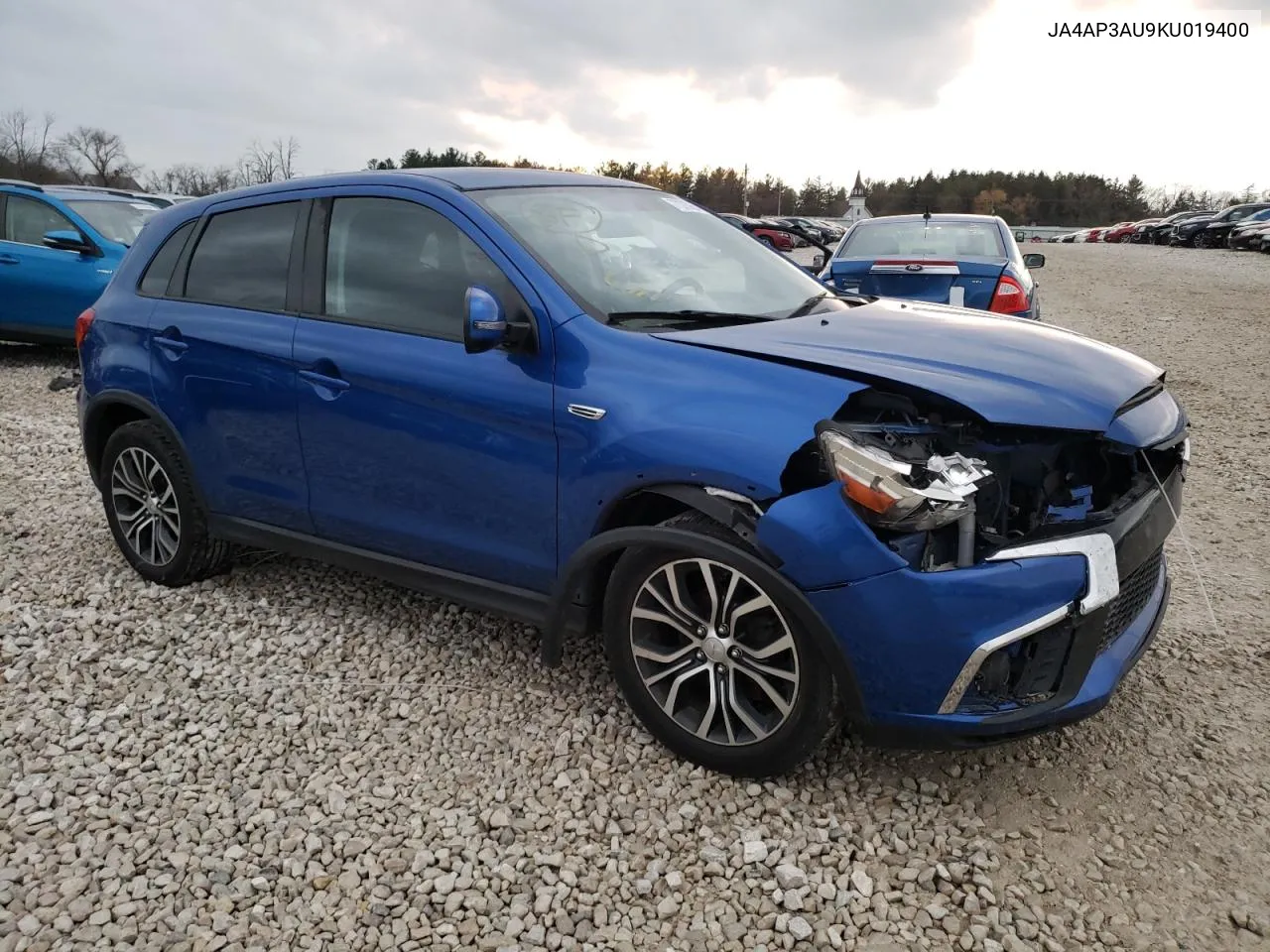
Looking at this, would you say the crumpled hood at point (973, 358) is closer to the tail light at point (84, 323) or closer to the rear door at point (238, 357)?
the rear door at point (238, 357)

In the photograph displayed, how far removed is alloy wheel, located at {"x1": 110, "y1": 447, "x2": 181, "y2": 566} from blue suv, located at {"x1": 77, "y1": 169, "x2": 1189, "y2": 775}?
308 mm

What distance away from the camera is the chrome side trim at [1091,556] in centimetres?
239

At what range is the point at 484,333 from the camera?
2.86 meters

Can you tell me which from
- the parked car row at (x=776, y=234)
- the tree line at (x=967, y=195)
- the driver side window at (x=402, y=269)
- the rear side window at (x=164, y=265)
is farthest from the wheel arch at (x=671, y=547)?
the tree line at (x=967, y=195)

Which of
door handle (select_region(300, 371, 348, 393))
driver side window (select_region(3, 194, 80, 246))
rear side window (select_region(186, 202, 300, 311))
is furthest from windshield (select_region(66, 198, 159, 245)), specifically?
door handle (select_region(300, 371, 348, 393))

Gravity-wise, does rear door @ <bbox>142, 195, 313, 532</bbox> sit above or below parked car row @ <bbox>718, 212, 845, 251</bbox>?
below

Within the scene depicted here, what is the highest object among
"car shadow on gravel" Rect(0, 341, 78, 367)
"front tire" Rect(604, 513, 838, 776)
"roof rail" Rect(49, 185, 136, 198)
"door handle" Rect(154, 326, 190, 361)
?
"roof rail" Rect(49, 185, 136, 198)

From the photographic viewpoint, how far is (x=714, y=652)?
9.07ft

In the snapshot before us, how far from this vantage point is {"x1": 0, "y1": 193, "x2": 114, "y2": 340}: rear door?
9.10 m

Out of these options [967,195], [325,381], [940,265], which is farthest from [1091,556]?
[967,195]

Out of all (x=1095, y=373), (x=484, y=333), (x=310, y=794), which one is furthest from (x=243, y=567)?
(x=1095, y=373)

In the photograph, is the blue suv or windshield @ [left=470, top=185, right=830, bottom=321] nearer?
the blue suv

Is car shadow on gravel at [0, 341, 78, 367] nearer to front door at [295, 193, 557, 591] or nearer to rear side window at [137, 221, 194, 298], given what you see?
rear side window at [137, 221, 194, 298]

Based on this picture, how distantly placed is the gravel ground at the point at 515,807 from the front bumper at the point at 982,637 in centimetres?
38
